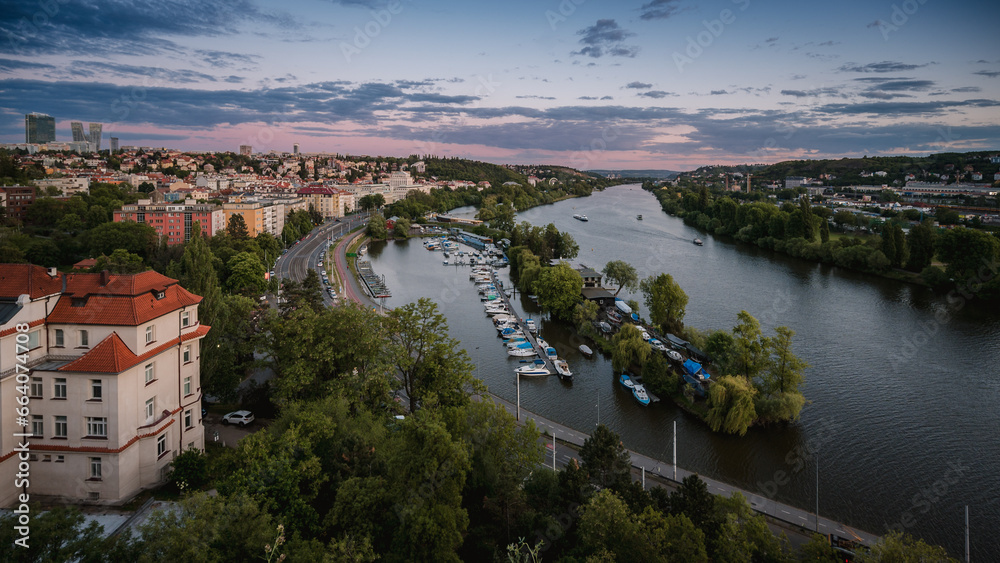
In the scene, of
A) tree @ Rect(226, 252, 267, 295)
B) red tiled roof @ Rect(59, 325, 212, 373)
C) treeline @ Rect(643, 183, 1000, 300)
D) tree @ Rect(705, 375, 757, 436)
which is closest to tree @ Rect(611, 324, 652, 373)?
tree @ Rect(705, 375, 757, 436)

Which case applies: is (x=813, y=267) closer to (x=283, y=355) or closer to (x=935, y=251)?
(x=935, y=251)

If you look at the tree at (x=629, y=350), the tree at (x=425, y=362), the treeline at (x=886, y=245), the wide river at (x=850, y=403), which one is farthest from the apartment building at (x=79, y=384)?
the treeline at (x=886, y=245)

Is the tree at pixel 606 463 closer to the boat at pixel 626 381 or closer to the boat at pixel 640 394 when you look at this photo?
the boat at pixel 640 394

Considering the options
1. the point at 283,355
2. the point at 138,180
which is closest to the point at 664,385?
the point at 283,355

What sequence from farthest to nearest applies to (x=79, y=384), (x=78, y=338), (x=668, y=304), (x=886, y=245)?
(x=886, y=245) → (x=668, y=304) → (x=78, y=338) → (x=79, y=384)
